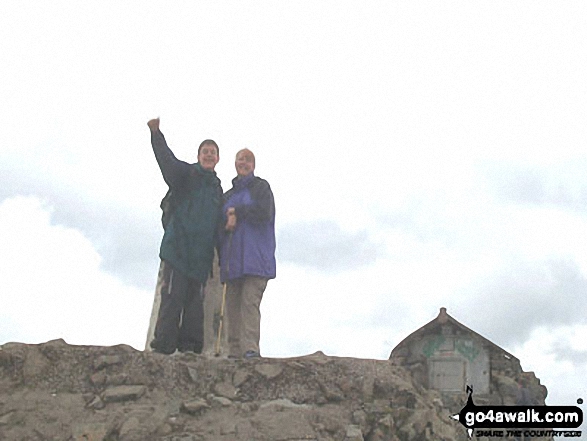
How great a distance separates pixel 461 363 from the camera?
19391 mm

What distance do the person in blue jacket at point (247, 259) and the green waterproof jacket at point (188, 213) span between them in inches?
7.7

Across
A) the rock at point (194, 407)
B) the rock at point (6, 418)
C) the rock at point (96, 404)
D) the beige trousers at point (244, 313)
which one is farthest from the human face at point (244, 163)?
the rock at point (6, 418)

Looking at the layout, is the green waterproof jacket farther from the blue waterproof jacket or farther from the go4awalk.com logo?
the go4awalk.com logo

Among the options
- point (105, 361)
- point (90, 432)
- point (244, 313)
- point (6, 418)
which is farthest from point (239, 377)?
point (6, 418)

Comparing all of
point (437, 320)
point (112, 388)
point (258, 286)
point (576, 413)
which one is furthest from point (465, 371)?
point (112, 388)

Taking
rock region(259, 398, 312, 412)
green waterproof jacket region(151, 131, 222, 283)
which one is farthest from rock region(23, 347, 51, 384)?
rock region(259, 398, 312, 412)

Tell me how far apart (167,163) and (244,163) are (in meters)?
1.02

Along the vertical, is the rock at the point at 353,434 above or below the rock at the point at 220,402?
below

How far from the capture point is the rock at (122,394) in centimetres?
735

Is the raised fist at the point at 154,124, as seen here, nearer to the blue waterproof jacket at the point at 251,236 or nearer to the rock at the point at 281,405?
the blue waterproof jacket at the point at 251,236

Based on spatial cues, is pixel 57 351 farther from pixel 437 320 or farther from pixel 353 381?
pixel 437 320

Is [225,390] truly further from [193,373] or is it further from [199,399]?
[193,373]

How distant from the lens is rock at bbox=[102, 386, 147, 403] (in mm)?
7348

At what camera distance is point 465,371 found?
19250 millimetres
